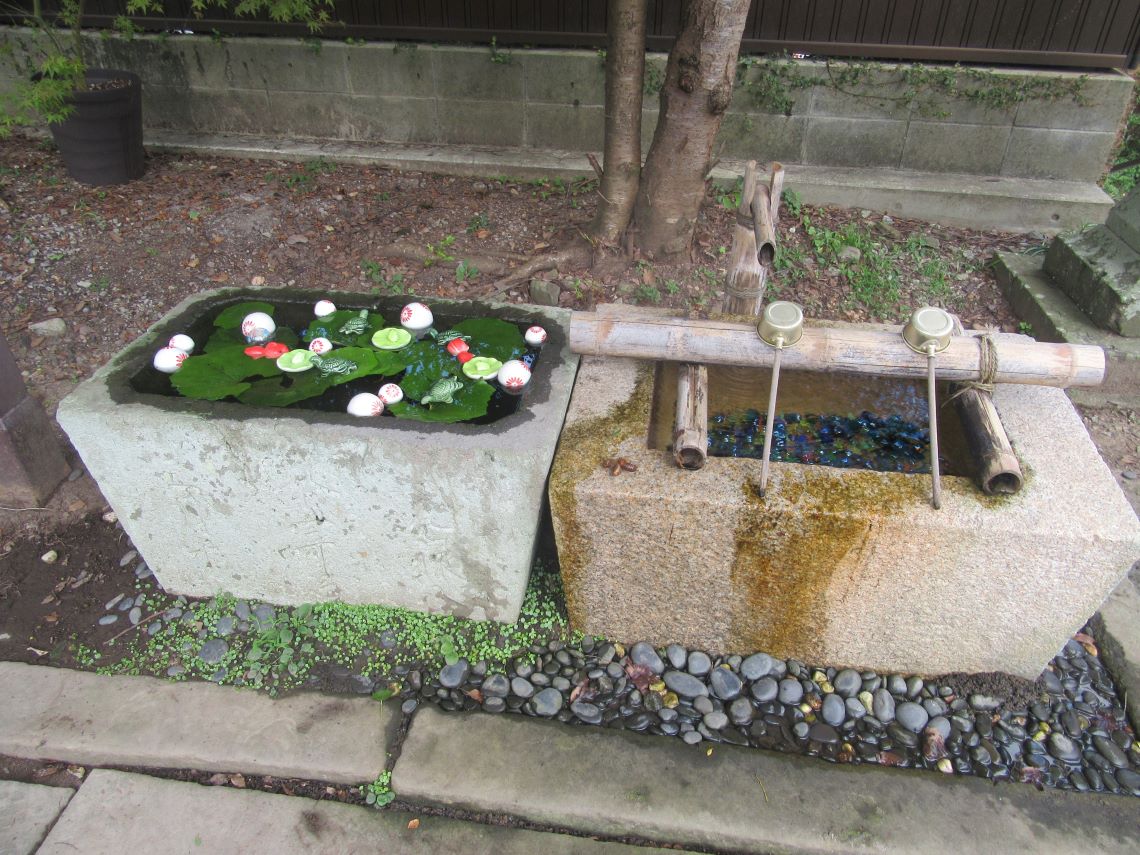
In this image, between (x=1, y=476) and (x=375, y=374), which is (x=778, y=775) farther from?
(x=1, y=476)

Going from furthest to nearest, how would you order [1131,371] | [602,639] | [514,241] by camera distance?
[514,241]
[1131,371]
[602,639]

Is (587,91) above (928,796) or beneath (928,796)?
above

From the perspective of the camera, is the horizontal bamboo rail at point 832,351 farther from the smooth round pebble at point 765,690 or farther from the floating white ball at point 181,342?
the floating white ball at point 181,342

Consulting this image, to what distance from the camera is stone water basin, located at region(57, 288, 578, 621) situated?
2100 millimetres

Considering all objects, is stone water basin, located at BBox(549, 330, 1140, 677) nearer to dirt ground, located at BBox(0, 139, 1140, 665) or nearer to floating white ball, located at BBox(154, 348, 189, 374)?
floating white ball, located at BBox(154, 348, 189, 374)

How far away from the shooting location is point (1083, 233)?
3.81 m

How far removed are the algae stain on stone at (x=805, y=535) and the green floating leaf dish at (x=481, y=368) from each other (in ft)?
2.95

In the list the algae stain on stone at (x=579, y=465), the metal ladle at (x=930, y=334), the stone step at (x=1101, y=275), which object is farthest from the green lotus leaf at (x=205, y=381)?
the stone step at (x=1101, y=275)

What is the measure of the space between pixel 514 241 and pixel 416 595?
8.41 feet

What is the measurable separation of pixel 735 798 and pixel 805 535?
0.76 m

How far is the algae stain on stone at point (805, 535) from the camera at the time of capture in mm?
1946

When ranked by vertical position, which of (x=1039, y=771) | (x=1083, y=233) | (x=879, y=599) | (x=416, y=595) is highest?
(x=1083, y=233)

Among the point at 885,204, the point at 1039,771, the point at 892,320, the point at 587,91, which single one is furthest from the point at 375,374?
the point at 885,204

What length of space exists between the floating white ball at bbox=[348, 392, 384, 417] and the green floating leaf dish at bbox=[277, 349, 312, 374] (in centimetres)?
33
